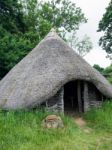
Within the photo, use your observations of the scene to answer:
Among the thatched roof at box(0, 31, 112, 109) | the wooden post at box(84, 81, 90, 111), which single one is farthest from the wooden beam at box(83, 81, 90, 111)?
the thatched roof at box(0, 31, 112, 109)

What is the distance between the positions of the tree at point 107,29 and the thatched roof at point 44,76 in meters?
13.2

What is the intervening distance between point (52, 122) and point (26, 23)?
57.5 ft

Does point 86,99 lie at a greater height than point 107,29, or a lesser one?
lesser

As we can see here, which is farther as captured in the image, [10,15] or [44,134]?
[10,15]

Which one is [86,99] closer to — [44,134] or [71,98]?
[71,98]

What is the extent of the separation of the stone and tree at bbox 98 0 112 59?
57.9ft

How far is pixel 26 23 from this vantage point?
29031 mm

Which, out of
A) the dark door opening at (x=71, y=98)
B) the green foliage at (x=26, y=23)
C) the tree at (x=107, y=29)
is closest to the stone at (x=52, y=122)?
the dark door opening at (x=71, y=98)

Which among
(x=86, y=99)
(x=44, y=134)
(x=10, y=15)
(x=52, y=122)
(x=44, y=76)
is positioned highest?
(x=10, y=15)

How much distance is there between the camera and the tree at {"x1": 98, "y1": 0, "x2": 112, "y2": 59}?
2955 centimetres

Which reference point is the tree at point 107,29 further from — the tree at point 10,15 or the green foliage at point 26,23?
the tree at point 10,15

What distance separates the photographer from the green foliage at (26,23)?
2127 centimetres

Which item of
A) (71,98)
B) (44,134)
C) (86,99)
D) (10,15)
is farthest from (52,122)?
(10,15)

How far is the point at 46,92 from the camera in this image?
14008 mm
